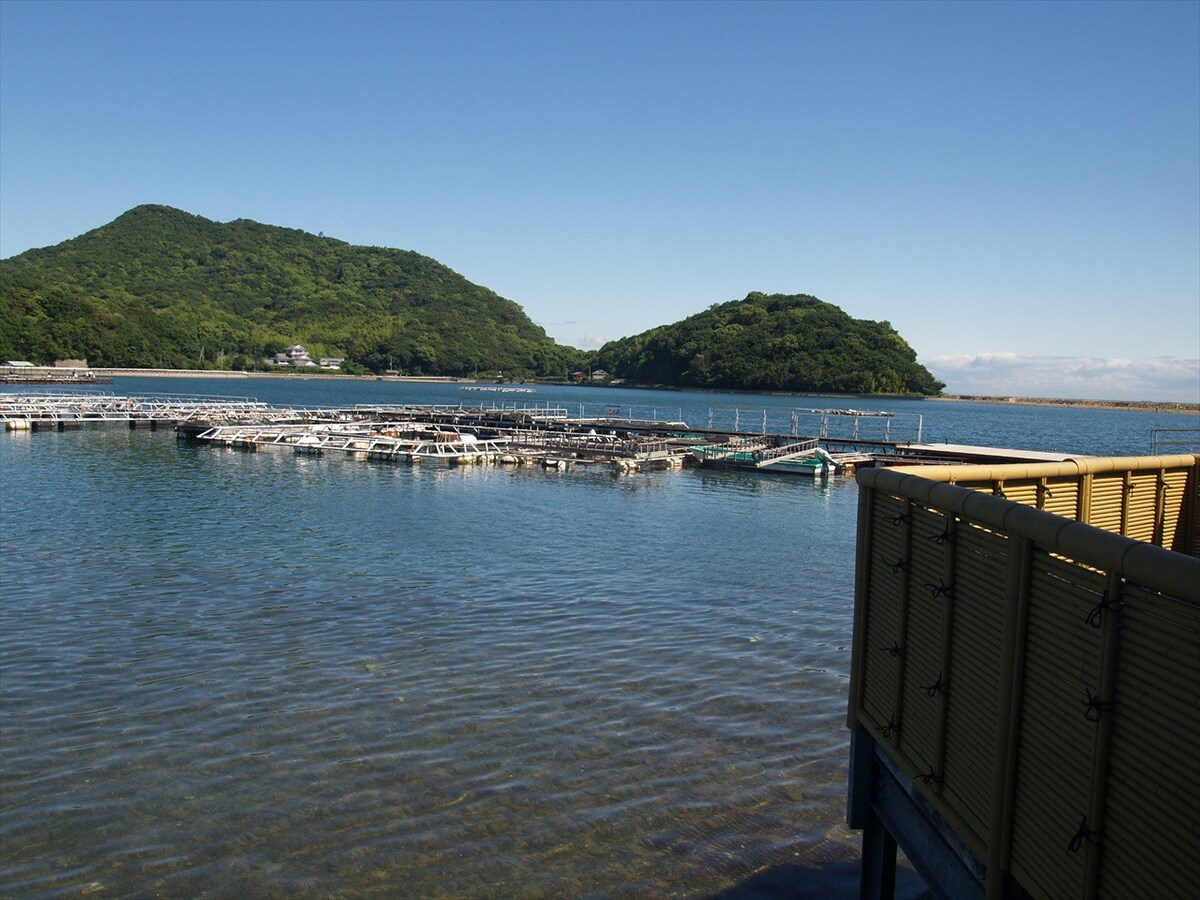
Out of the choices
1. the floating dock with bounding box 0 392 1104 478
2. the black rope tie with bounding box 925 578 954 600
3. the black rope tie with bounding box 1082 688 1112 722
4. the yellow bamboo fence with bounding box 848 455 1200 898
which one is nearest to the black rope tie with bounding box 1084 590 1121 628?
the yellow bamboo fence with bounding box 848 455 1200 898

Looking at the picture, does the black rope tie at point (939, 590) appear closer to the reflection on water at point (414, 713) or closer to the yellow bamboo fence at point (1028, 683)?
the yellow bamboo fence at point (1028, 683)

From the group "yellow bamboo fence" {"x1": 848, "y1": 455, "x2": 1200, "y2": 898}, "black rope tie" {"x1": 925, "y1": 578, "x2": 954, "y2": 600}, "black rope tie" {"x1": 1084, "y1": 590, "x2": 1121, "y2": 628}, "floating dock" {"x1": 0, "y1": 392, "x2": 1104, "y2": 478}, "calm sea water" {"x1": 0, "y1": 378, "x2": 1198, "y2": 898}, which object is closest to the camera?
"yellow bamboo fence" {"x1": 848, "y1": 455, "x2": 1200, "y2": 898}

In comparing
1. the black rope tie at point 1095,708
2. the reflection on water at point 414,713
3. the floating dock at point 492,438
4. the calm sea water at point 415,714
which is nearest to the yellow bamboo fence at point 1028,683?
the black rope tie at point 1095,708

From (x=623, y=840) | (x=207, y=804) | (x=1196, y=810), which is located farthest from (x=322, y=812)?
(x=1196, y=810)

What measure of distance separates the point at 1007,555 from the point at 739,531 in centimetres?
2279

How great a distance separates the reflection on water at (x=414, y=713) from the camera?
7.86 m

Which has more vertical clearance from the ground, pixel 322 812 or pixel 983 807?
pixel 983 807

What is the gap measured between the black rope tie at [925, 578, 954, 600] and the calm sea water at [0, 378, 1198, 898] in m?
3.74

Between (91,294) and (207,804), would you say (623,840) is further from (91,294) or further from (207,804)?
(91,294)

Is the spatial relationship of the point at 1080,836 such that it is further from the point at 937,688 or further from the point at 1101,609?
the point at 937,688

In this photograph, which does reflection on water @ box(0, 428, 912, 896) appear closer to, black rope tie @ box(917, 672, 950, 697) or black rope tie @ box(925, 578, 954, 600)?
black rope tie @ box(917, 672, 950, 697)

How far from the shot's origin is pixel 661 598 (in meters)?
17.5

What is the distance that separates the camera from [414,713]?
11.0 meters

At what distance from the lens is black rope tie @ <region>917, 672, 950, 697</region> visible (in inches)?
193
